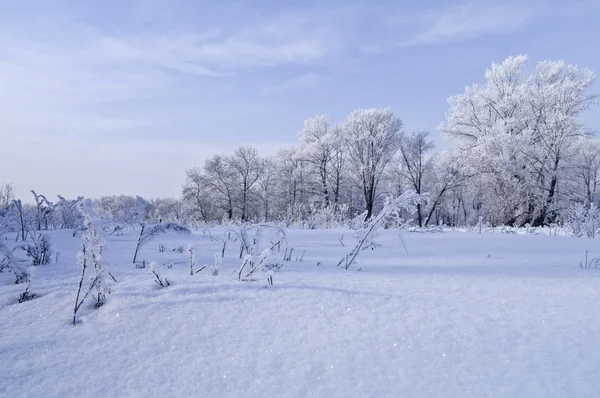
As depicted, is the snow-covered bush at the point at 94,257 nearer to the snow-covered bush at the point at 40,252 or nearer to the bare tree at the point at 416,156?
the snow-covered bush at the point at 40,252

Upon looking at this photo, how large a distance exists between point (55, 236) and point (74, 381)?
13.5ft

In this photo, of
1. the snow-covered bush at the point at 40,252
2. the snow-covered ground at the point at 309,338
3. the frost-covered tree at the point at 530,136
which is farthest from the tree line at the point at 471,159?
the snow-covered ground at the point at 309,338

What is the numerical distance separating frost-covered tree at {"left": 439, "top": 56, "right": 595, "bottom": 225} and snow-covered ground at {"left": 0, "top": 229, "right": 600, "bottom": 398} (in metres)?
19.1

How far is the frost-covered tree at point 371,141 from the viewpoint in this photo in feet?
98.1

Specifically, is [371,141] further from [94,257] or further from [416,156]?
[94,257]

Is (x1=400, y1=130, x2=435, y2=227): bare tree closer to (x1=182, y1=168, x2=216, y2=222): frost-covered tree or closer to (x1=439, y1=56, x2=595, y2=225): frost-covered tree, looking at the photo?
(x1=439, y1=56, x2=595, y2=225): frost-covered tree

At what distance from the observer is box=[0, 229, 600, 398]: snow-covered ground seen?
1210 mm

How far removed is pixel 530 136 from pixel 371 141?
1230cm

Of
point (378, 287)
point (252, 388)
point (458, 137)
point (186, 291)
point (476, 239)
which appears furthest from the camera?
point (458, 137)

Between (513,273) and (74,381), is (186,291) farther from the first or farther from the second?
(513,273)

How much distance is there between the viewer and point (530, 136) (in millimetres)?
19578

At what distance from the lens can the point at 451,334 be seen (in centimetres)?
147

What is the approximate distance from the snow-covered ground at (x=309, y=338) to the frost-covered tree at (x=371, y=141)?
92.8ft

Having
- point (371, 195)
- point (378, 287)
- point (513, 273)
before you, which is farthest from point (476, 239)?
point (371, 195)
